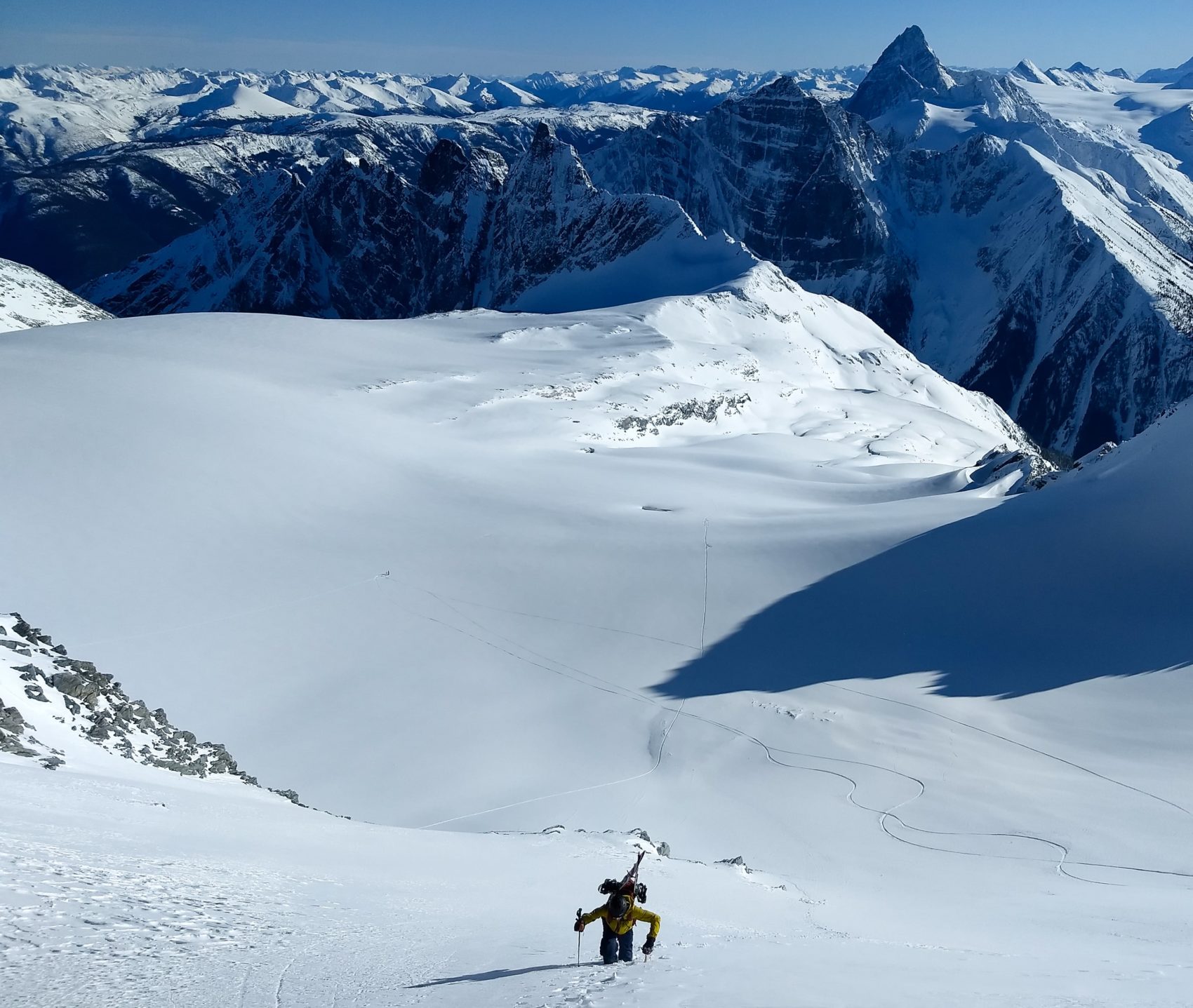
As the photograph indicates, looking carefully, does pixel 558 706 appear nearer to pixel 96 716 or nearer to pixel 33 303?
pixel 96 716

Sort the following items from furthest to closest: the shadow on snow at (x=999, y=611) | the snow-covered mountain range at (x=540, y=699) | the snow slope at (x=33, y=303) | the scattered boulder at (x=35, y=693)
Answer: the snow slope at (x=33, y=303) → the shadow on snow at (x=999, y=611) → the scattered boulder at (x=35, y=693) → the snow-covered mountain range at (x=540, y=699)

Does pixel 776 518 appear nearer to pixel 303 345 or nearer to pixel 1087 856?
pixel 1087 856

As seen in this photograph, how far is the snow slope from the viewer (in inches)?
4503

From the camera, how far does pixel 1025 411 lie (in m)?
196

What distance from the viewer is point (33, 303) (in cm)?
12231

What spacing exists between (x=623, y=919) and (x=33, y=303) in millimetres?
135214

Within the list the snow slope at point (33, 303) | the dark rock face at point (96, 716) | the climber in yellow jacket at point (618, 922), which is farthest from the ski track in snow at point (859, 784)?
the snow slope at point (33, 303)

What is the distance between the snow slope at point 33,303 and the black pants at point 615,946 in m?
117

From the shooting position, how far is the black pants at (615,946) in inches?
390

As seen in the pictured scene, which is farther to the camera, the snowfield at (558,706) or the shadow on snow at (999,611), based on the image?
the shadow on snow at (999,611)

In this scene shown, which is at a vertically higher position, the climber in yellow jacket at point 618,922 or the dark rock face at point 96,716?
the climber in yellow jacket at point 618,922

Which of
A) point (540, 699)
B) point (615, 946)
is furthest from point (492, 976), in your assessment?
point (540, 699)

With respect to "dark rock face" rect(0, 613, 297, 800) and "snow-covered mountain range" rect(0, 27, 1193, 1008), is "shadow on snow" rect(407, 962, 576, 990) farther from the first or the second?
"dark rock face" rect(0, 613, 297, 800)

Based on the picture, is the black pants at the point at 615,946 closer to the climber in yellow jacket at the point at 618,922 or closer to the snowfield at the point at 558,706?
the climber in yellow jacket at the point at 618,922
